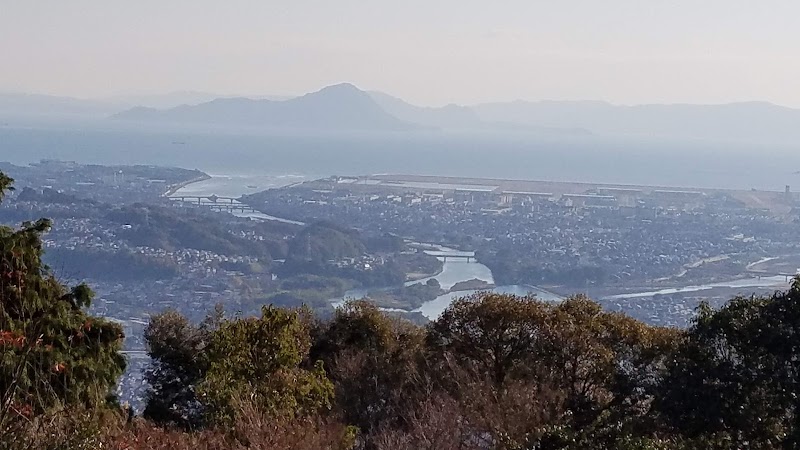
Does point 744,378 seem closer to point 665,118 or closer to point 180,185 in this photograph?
point 180,185

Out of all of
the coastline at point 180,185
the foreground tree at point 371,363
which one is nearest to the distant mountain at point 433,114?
the coastline at point 180,185

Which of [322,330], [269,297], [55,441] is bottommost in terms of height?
[269,297]

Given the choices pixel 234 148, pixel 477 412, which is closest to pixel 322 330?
pixel 477 412

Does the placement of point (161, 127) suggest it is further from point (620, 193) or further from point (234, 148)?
→ point (620, 193)

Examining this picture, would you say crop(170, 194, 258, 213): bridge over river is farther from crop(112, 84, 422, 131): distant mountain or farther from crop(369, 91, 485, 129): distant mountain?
crop(369, 91, 485, 129): distant mountain

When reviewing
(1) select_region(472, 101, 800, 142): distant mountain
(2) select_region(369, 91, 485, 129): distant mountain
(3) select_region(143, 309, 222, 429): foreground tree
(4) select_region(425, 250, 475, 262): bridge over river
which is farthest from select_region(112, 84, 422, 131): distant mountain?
(3) select_region(143, 309, 222, 429): foreground tree

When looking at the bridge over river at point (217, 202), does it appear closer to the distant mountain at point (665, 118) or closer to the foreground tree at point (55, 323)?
the foreground tree at point (55, 323)
